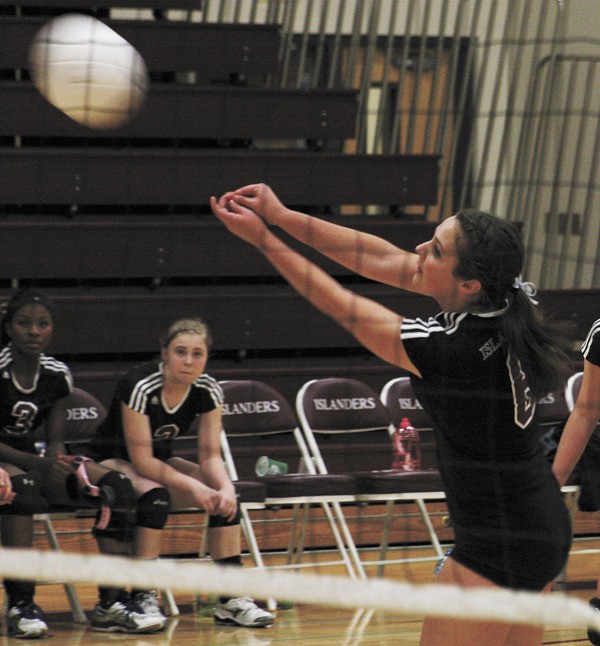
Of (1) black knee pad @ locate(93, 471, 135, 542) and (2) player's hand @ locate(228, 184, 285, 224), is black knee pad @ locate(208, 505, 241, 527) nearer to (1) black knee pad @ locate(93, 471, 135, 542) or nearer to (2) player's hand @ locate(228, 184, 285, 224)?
(1) black knee pad @ locate(93, 471, 135, 542)

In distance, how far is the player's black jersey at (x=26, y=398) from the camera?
4992mm

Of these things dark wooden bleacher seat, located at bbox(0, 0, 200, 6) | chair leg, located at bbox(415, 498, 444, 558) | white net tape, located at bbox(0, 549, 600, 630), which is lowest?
chair leg, located at bbox(415, 498, 444, 558)

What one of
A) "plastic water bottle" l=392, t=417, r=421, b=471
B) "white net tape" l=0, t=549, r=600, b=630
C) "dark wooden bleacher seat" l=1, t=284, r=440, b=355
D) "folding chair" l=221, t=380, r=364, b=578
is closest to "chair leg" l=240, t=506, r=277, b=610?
"folding chair" l=221, t=380, r=364, b=578

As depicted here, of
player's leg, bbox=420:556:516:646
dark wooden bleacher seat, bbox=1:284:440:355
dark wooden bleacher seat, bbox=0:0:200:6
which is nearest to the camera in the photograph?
player's leg, bbox=420:556:516:646

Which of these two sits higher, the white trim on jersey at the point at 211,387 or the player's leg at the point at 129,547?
the white trim on jersey at the point at 211,387

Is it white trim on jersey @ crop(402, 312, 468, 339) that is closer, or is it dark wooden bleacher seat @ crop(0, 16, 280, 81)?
Answer: white trim on jersey @ crop(402, 312, 468, 339)

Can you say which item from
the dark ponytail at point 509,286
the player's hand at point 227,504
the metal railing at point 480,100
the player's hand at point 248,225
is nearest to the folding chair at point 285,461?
the player's hand at point 227,504

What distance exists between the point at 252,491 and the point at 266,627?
0.56m

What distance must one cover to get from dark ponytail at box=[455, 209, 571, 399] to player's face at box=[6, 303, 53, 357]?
2906mm

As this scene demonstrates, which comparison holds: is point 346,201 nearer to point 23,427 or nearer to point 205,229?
point 205,229

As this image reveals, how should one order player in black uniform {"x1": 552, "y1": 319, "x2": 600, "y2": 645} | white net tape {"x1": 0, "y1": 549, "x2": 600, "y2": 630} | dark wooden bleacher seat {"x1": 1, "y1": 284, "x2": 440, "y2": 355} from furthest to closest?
dark wooden bleacher seat {"x1": 1, "y1": 284, "x2": 440, "y2": 355}, player in black uniform {"x1": 552, "y1": 319, "x2": 600, "y2": 645}, white net tape {"x1": 0, "y1": 549, "x2": 600, "y2": 630}

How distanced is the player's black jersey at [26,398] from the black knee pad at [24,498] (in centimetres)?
33

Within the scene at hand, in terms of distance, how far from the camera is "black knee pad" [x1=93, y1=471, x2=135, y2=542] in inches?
188

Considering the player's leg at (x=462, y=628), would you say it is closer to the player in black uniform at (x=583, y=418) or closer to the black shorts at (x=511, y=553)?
the black shorts at (x=511, y=553)
